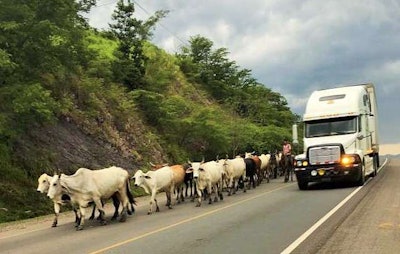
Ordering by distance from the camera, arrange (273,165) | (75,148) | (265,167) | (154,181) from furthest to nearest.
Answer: (273,165) < (265,167) < (75,148) < (154,181)

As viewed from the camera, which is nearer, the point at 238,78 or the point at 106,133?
the point at 106,133

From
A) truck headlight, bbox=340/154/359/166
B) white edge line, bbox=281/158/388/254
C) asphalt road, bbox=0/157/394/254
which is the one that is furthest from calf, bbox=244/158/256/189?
white edge line, bbox=281/158/388/254

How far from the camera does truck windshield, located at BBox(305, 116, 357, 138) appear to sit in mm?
22922

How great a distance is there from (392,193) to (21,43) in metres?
13.7

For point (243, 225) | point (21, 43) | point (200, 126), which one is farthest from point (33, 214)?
point (200, 126)

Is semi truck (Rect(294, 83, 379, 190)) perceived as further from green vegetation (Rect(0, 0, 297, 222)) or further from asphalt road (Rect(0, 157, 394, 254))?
green vegetation (Rect(0, 0, 297, 222))

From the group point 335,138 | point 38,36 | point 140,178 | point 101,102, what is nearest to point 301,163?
point 335,138

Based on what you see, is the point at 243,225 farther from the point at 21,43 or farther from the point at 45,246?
the point at 21,43

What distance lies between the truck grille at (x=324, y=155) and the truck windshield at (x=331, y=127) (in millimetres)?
1130

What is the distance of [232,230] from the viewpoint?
11.8 meters

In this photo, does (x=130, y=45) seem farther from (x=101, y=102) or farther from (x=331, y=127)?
(x=331, y=127)

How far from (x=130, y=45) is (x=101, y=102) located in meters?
6.36

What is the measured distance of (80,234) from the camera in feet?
43.3

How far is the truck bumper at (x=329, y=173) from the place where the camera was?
21.8 m
